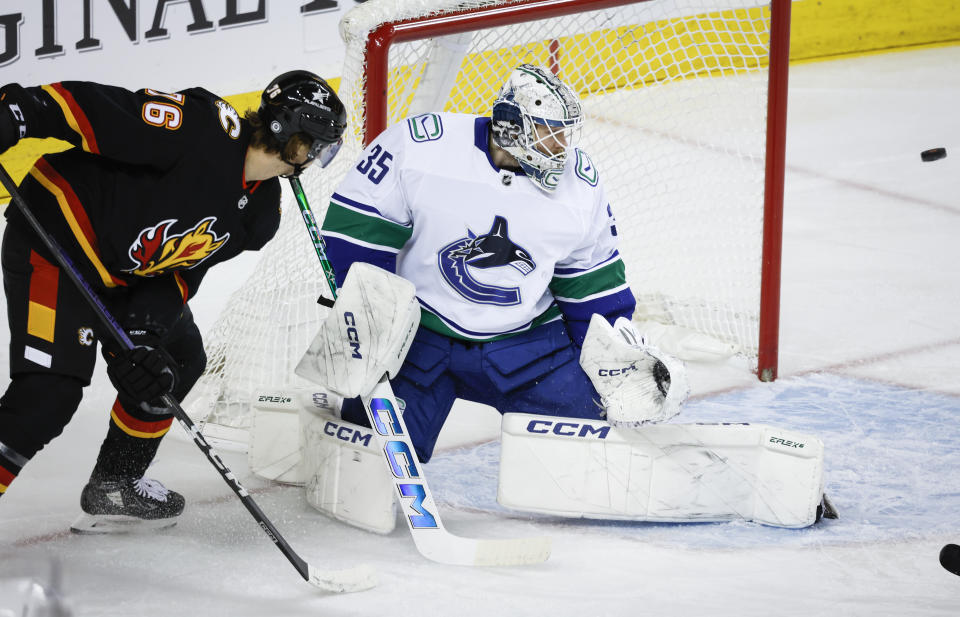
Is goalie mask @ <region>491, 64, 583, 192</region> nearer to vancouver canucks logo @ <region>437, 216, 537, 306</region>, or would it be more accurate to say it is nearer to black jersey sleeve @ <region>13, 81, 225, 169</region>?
vancouver canucks logo @ <region>437, 216, 537, 306</region>

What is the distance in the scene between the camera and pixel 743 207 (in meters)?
4.08

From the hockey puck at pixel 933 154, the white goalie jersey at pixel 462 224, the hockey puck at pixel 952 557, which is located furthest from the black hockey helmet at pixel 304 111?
the hockey puck at pixel 933 154

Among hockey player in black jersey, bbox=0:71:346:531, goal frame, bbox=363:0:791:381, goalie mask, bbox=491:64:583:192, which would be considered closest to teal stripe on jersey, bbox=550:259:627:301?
goalie mask, bbox=491:64:583:192

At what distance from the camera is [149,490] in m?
2.31

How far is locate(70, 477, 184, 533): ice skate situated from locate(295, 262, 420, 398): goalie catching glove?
0.42 metres

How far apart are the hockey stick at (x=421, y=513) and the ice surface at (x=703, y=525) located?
30 mm

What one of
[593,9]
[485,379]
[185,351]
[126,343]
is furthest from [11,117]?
[593,9]

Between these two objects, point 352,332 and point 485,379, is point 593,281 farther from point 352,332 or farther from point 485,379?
point 352,332

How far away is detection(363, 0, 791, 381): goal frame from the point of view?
9.70 feet

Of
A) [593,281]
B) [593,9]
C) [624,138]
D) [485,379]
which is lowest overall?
[485,379]

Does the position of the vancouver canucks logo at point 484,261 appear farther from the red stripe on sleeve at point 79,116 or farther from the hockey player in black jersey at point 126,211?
the red stripe on sleeve at point 79,116

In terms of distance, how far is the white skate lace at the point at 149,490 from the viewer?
2295 millimetres

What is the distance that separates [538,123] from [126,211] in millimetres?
767

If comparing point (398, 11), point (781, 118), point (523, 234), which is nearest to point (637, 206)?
point (781, 118)
